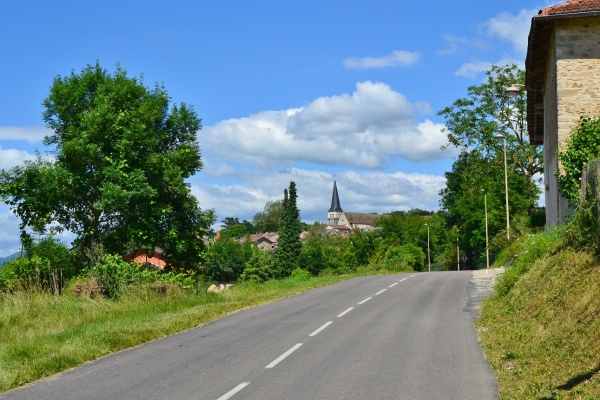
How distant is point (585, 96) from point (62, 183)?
984 inches

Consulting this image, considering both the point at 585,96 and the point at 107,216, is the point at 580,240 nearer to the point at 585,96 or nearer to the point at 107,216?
the point at 585,96

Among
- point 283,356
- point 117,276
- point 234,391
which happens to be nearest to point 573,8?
point 283,356

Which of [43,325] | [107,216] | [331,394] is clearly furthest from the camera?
[107,216]

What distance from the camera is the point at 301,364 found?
35.4 feet

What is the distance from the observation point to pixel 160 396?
8680 millimetres

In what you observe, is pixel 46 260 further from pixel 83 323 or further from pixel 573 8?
pixel 573 8

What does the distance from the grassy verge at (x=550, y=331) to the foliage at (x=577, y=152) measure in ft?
11.7

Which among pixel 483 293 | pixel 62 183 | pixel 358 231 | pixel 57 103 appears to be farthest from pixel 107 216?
pixel 358 231

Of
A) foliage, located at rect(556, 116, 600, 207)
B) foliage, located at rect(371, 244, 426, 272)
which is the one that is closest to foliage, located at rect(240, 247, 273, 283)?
foliage, located at rect(371, 244, 426, 272)

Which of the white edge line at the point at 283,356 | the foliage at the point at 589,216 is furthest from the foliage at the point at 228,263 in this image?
the foliage at the point at 589,216

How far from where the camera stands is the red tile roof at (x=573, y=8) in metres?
20.5

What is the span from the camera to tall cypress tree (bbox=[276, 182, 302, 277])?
10257 cm

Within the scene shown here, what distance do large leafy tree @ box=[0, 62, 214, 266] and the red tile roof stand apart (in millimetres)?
21268

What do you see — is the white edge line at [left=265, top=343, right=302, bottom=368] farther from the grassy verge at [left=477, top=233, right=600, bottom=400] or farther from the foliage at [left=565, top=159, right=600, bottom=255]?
the foliage at [left=565, top=159, right=600, bottom=255]
